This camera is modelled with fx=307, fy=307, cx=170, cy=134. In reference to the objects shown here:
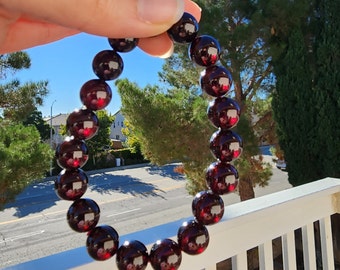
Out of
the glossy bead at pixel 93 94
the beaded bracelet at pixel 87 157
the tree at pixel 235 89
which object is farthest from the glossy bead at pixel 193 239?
the tree at pixel 235 89

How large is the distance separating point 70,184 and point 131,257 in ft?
0.42

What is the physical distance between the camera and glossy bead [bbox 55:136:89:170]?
1.36 feet

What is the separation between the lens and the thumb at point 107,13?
0.33 metres

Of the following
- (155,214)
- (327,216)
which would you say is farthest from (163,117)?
Result: (155,214)

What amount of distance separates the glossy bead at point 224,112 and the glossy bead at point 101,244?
0.72 ft

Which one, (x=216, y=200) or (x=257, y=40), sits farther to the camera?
(x=257, y=40)

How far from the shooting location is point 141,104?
8.71ft

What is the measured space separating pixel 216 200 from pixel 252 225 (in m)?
0.29

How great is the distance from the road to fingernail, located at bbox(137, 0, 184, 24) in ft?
14.6

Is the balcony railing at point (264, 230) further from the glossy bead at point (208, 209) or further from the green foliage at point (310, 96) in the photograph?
the green foliage at point (310, 96)

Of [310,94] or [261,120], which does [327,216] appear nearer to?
[310,94]

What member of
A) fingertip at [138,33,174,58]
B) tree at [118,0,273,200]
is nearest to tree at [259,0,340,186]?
tree at [118,0,273,200]

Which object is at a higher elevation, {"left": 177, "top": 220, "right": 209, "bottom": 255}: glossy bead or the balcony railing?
{"left": 177, "top": 220, "right": 209, "bottom": 255}: glossy bead

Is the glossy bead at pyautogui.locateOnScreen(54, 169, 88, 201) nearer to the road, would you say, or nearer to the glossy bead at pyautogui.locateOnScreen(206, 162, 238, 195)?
the glossy bead at pyautogui.locateOnScreen(206, 162, 238, 195)
